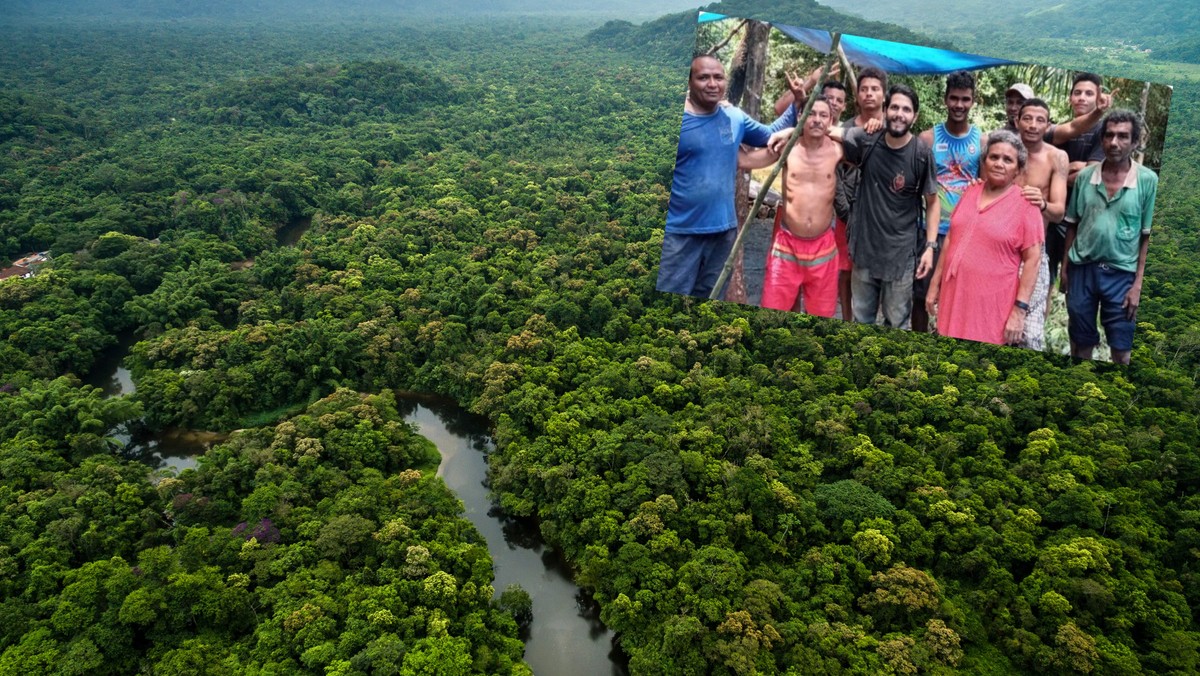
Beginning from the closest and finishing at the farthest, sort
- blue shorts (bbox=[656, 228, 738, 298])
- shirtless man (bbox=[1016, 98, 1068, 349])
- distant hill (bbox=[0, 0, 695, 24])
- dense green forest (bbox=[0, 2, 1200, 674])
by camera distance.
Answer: shirtless man (bbox=[1016, 98, 1068, 349]), blue shorts (bbox=[656, 228, 738, 298]), dense green forest (bbox=[0, 2, 1200, 674]), distant hill (bbox=[0, 0, 695, 24])

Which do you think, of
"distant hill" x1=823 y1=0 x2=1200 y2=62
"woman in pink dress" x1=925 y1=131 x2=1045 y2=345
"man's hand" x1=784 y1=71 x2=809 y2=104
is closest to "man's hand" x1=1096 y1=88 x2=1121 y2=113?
"woman in pink dress" x1=925 y1=131 x2=1045 y2=345

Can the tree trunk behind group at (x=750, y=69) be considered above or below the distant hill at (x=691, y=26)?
below

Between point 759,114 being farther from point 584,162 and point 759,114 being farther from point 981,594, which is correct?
point 584,162

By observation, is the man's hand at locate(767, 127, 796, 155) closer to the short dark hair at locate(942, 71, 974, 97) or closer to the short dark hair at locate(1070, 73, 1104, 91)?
the short dark hair at locate(942, 71, 974, 97)

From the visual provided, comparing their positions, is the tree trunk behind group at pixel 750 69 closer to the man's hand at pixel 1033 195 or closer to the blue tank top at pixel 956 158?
the blue tank top at pixel 956 158

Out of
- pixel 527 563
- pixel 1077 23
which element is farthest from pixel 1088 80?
pixel 1077 23

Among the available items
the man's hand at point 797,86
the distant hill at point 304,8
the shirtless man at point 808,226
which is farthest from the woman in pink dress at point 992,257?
the distant hill at point 304,8

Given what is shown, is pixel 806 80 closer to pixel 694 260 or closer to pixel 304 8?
pixel 694 260
